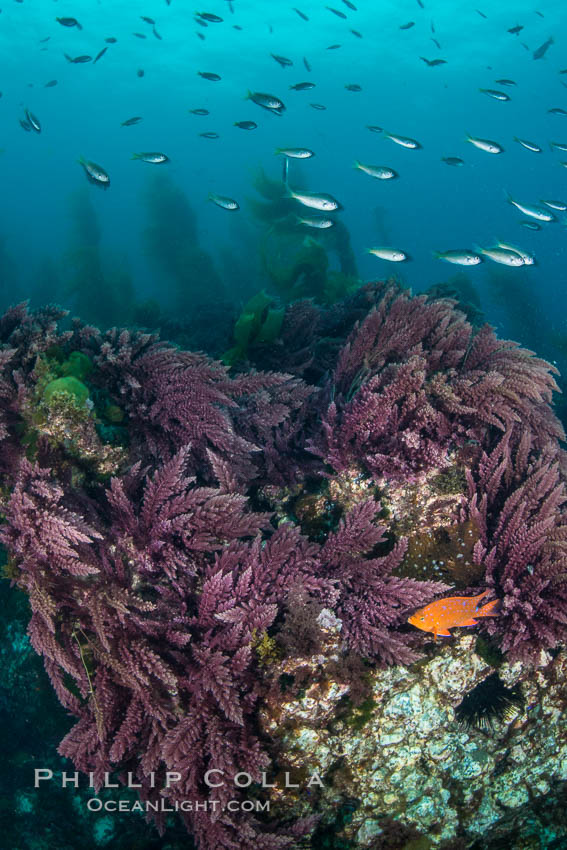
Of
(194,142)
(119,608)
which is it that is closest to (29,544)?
(119,608)

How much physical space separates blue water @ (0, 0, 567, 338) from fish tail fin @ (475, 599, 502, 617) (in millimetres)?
9295

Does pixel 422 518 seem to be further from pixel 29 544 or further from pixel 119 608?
pixel 29 544

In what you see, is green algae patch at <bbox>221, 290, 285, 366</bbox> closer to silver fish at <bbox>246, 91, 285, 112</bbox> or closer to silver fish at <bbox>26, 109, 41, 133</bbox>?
silver fish at <bbox>246, 91, 285, 112</bbox>

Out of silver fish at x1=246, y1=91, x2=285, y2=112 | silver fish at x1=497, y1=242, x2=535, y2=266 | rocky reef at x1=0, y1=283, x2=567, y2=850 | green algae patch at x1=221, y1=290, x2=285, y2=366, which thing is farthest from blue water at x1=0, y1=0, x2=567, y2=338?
rocky reef at x1=0, y1=283, x2=567, y2=850

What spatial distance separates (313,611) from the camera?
8.45ft

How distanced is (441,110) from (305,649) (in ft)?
307

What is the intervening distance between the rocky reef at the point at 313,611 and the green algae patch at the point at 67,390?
0.6 inches

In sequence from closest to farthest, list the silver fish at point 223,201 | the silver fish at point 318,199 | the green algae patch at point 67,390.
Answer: the green algae patch at point 67,390
the silver fish at point 318,199
the silver fish at point 223,201

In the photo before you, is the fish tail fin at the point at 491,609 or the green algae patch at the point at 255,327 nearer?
the fish tail fin at the point at 491,609

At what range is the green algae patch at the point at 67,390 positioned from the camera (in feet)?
9.77

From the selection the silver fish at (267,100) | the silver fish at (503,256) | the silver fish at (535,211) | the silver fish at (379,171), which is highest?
the silver fish at (267,100)

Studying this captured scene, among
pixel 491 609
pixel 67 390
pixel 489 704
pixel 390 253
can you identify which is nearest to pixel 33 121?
pixel 390 253

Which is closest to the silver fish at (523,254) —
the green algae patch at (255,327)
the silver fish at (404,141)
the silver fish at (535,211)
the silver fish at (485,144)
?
the silver fish at (535,211)

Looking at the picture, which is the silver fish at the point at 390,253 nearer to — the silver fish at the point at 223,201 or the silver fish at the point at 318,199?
the silver fish at the point at 318,199
